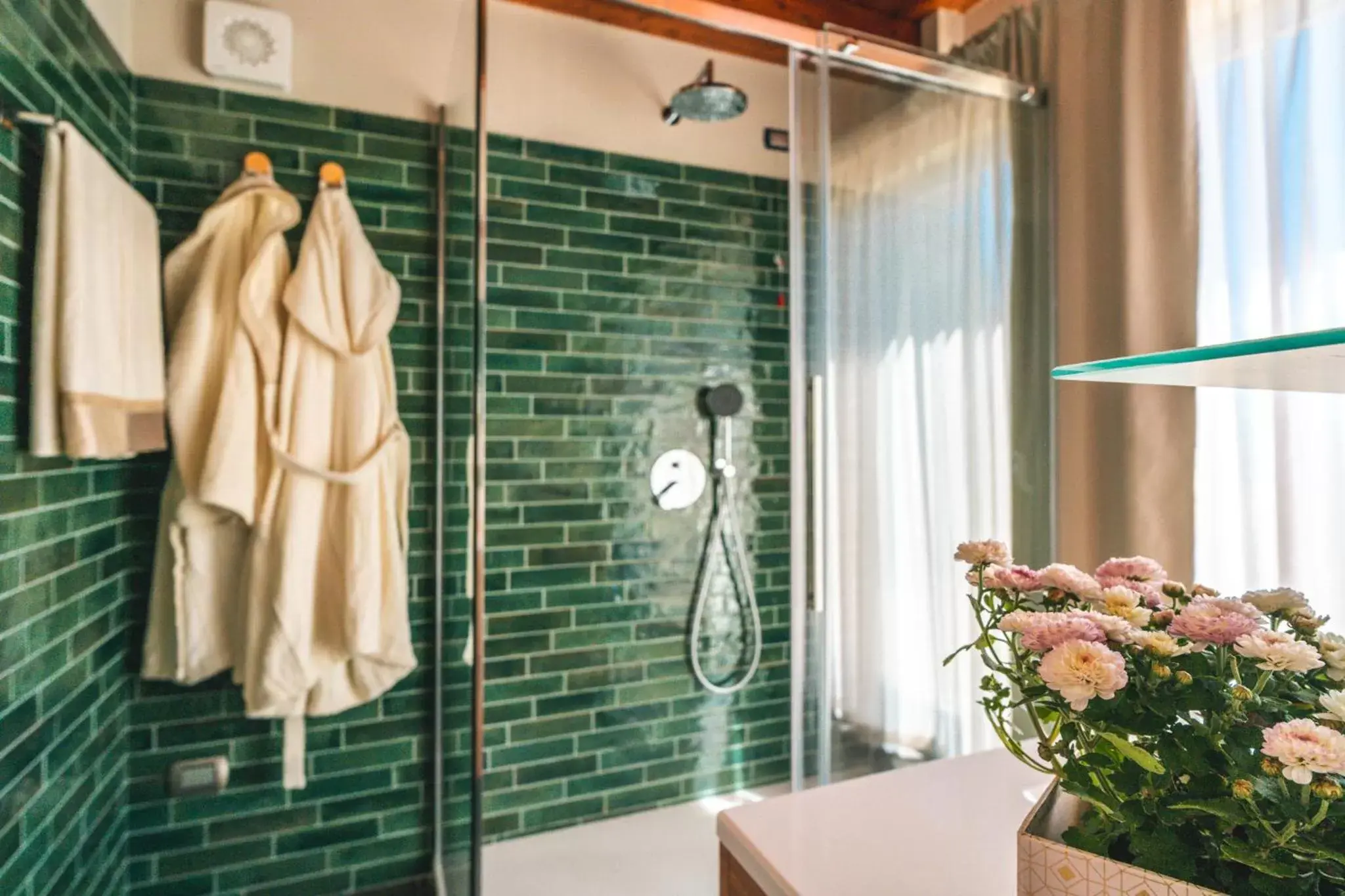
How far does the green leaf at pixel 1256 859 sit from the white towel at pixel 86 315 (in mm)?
1574

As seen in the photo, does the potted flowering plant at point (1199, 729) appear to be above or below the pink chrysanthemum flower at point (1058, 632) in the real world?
below

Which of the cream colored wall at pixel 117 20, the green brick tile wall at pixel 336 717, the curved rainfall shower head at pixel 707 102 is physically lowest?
the green brick tile wall at pixel 336 717

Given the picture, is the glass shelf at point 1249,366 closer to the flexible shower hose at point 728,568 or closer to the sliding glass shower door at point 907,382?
the sliding glass shower door at point 907,382

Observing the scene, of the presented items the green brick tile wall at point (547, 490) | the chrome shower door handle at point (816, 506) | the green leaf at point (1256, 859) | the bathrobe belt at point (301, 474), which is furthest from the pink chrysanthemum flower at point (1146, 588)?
the bathrobe belt at point (301, 474)

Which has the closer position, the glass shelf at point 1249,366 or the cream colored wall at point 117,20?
the glass shelf at point 1249,366

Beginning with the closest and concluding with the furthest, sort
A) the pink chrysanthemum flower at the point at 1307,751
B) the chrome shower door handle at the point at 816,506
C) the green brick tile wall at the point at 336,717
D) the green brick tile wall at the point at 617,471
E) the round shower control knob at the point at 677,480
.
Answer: the pink chrysanthemum flower at the point at 1307,751 → the chrome shower door handle at the point at 816,506 → the green brick tile wall at the point at 336,717 → the green brick tile wall at the point at 617,471 → the round shower control knob at the point at 677,480

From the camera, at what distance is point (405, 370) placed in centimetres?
193

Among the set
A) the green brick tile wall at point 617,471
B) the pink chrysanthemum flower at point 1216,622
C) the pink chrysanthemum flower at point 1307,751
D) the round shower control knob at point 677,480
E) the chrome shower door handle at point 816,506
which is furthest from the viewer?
the round shower control knob at point 677,480

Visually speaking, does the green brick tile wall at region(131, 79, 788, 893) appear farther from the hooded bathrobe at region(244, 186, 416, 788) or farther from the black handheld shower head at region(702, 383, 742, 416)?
the hooded bathrobe at region(244, 186, 416, 788)

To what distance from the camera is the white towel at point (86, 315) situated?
4.00 ft

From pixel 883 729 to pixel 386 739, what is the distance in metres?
1.24

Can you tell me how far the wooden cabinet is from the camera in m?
0.78

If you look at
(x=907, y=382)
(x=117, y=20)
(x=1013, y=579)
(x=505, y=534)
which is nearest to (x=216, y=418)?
(x=505, y=534)

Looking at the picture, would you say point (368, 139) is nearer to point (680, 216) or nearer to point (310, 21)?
point (310, 21)
